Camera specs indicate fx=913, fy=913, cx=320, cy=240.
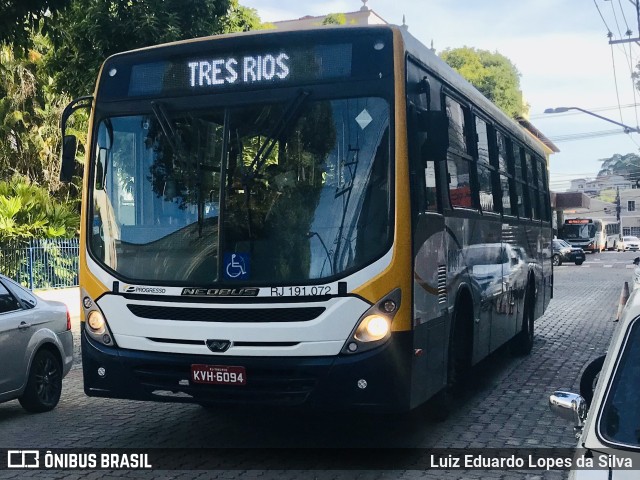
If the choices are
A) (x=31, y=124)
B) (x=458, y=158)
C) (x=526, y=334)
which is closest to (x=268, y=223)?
(x=458, y=158)

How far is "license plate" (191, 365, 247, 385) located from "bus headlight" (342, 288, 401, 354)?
0.78m

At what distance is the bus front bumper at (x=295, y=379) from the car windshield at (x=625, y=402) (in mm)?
2926

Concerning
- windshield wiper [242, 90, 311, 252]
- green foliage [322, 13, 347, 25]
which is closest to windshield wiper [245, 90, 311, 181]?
windshield wiper [242, 90, 311, 252]

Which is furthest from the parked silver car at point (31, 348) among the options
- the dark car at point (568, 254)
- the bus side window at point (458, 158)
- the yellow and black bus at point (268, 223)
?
the dark car at point (568, 254)

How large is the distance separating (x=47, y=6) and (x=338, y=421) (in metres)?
6.97

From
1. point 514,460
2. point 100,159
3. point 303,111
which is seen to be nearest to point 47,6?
point 100,159

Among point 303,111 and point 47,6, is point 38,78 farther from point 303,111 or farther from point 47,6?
point 303,111

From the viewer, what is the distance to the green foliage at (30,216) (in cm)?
2361

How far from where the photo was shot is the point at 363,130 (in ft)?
21.9

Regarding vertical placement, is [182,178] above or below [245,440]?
above

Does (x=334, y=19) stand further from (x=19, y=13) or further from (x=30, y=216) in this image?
(x=19, y=13)

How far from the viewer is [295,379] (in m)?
6.46

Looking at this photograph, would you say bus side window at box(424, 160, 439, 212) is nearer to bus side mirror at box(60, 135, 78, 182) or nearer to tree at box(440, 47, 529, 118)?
bus side mirror at box(60, 135, 78, 182)

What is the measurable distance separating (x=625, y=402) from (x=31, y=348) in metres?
6.72
